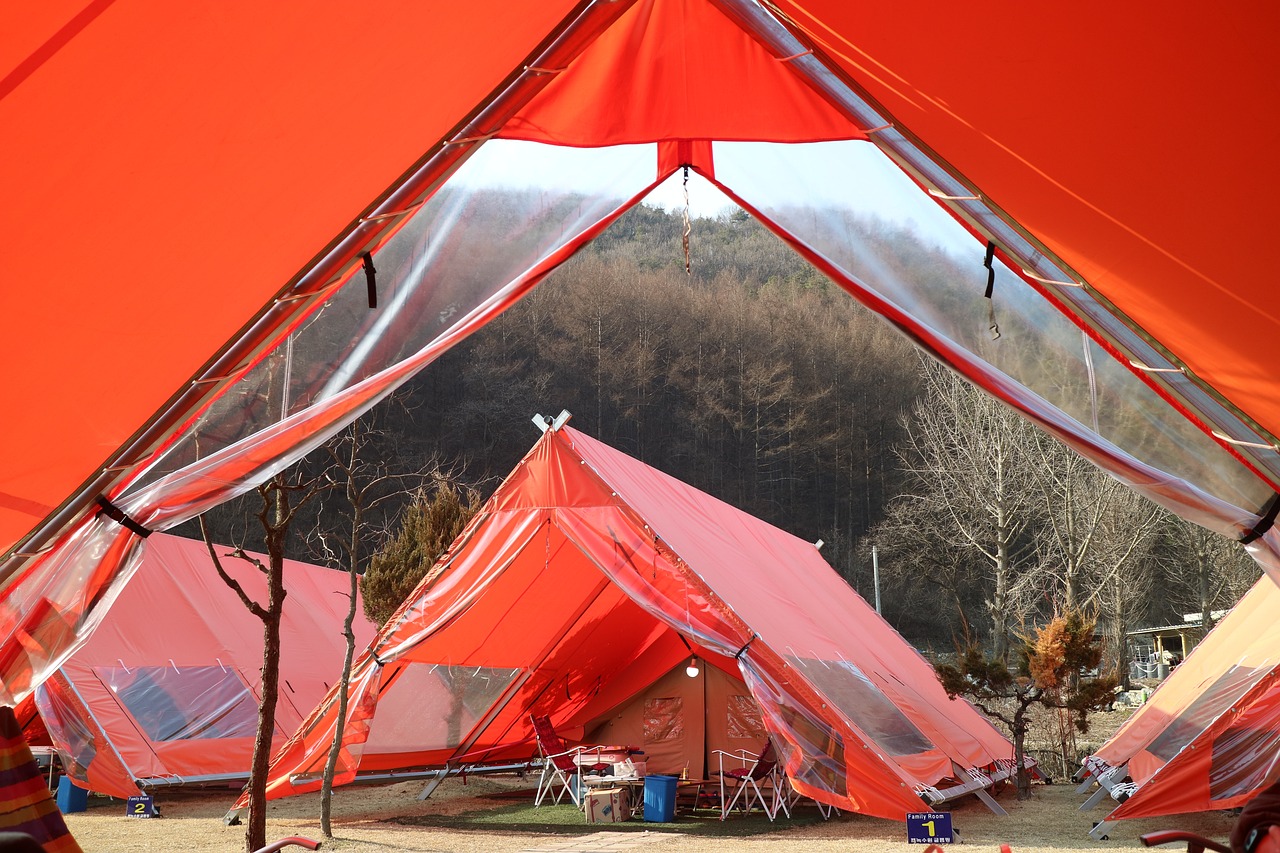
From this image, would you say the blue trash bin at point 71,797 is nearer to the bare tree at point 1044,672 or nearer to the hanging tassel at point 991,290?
the bare tree at point 1044,672

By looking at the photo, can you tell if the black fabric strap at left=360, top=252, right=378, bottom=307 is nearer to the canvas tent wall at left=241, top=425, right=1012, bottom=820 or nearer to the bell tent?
the bell tent

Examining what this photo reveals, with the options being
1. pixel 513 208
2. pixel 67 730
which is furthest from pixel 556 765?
pixel 513 208

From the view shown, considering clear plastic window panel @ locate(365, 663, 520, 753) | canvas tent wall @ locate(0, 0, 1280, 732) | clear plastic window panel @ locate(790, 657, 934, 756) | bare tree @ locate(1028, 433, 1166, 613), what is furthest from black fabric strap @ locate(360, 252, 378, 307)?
bare tree @ locate(1028, 433, 1166, 613)

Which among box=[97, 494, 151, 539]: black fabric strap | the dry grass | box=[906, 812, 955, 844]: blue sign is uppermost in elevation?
box=[97, 494, 151, 539]: black fabric strap

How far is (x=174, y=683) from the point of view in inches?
360

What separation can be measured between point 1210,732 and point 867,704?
198cm

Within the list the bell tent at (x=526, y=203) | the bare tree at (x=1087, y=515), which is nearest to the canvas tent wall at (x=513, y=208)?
the bell tent at (x=526, y=203)

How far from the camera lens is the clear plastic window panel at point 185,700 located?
343 inches

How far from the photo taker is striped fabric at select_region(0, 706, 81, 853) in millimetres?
3371

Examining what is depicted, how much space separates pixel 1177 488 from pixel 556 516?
4.01 m

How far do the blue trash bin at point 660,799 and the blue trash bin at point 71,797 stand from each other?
14.3 feet

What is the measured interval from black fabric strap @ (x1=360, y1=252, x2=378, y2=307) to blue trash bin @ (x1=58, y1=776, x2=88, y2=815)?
21.1ft

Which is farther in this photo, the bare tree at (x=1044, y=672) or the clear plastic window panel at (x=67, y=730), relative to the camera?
the bare tree at (x=1044, y=672)

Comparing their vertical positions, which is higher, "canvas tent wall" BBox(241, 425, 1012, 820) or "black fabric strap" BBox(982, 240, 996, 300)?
"black fabric strap" BBox(982, 240, 996, 300)
